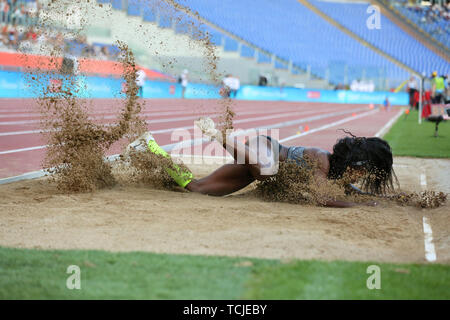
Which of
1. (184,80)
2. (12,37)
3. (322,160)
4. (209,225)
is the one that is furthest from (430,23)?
(209,225)

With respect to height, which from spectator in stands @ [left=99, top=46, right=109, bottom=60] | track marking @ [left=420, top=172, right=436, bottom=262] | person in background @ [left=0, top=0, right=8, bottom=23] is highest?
person in background @ [left=0, top=0, right=8, bottom=23]

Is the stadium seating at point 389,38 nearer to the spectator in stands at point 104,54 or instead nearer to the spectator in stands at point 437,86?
the spectator in stands at point 437,86

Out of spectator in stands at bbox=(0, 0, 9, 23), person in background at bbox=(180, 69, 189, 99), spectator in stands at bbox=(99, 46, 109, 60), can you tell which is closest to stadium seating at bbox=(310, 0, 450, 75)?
person in background at bbox=(180, 69, 189, 99)

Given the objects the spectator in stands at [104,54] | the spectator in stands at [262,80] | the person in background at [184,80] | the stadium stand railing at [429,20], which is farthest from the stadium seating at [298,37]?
the spectator in stands at [104,54]

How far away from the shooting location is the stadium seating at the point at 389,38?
38.2m

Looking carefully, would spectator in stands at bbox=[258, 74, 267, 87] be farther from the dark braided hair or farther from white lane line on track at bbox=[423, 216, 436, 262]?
white lane line on track at bbox=[423, 216, 436, 262]

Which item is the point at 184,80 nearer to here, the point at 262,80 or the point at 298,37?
the point at 262,80

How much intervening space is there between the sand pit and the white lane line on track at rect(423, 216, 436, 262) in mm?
34

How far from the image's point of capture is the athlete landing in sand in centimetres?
515

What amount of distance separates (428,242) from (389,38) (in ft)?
130

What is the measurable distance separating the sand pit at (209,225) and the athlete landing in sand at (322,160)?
0.24 meters

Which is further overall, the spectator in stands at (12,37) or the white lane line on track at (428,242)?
the spectator in stands at (12,37)
